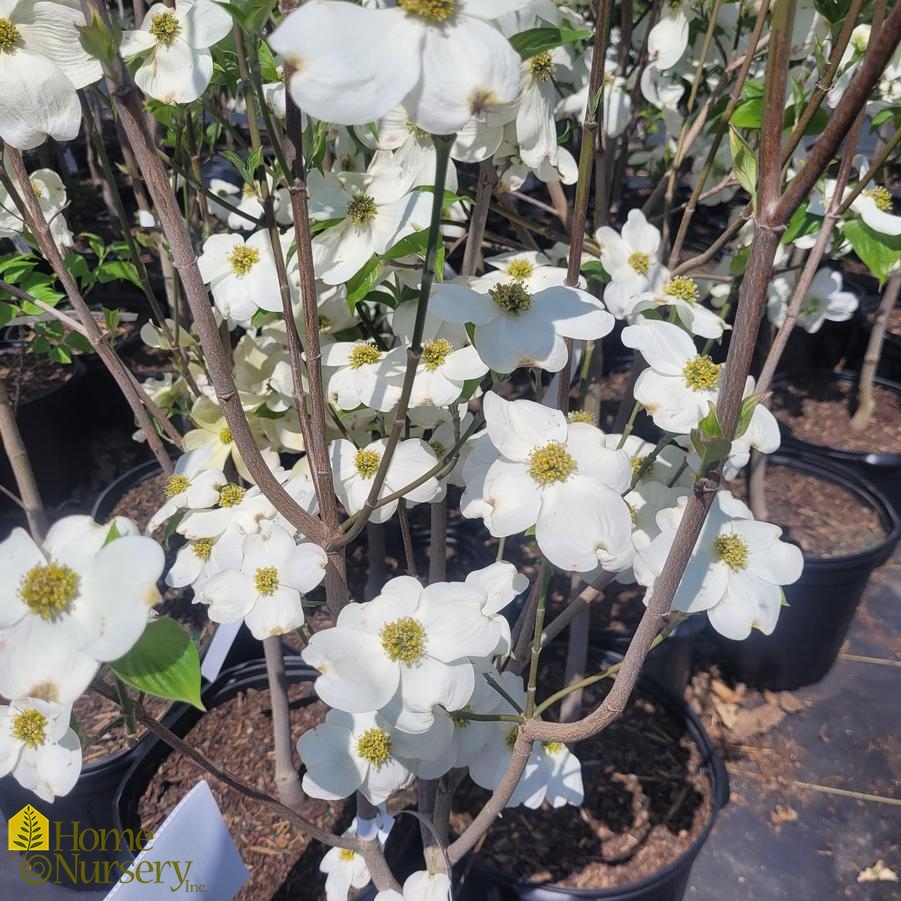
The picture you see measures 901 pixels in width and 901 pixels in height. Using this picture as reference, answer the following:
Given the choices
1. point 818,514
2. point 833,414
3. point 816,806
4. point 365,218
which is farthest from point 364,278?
point 833,414

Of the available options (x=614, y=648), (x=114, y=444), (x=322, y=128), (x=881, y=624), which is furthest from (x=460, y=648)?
(x=114, y=444)

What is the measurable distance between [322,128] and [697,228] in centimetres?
284

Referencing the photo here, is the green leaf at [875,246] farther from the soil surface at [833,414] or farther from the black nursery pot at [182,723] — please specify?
the soil surface at [833,414]

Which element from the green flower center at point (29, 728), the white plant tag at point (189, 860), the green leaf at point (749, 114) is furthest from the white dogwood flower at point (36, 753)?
the green leaf at point (749, 114)

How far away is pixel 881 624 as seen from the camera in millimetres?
1685

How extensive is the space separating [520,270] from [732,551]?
1.06 feet

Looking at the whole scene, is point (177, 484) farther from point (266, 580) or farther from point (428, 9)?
point (428, 9)

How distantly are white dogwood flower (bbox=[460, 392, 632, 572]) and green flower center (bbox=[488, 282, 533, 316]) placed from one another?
66mm

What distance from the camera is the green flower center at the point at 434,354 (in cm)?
63

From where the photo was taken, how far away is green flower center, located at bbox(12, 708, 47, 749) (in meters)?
0.58

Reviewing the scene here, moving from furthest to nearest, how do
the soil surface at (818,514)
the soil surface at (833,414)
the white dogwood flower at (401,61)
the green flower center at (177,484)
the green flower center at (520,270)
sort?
the soil surface at (833,414) < the soil surface at (818,514) < the green flower center at (177,484) < the green flower center at (520,270) < the white dogwood flower at (401,61)

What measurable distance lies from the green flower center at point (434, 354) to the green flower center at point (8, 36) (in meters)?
0.36

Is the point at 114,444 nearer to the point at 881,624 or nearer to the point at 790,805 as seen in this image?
the point at 790,805

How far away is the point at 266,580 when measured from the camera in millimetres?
663
